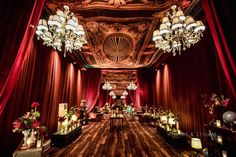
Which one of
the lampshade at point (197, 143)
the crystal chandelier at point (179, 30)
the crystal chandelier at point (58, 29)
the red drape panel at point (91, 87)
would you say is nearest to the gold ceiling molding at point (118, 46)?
the red drape panel at point (91, 87)

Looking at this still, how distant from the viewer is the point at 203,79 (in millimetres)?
3859

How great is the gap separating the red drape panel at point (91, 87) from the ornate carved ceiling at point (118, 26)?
145 centimetres

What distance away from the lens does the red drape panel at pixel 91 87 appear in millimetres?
9464

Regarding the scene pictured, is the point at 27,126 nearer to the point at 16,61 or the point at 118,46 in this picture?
the point at 16,61

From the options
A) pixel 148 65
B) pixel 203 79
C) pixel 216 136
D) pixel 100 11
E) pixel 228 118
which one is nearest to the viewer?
pixel 228 118

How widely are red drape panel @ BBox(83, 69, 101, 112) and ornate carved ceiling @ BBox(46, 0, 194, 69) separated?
145 centimetres

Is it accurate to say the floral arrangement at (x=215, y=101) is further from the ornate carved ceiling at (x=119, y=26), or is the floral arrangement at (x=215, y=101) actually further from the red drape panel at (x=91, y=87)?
the red drape panel at (x=91, y=87)

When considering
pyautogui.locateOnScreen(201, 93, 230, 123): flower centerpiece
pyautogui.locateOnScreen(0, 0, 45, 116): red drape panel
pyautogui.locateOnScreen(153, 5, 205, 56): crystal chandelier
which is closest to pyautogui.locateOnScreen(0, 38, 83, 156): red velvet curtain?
pyautogui.locateOnScreen(0, 0, 45, 116): red drape panel

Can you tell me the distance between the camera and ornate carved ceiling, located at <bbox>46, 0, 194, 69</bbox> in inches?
152

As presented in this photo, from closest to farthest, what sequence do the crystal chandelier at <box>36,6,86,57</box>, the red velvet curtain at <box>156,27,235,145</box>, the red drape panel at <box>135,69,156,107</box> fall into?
1. the crystal chandelier at <box>36,6,86,57</box>
2. the red velvet curtain at <box>156,27,235,145</box>
3. the red drape panel at <box>135,69,156,107</box>

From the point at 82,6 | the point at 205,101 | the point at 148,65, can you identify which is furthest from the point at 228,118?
the point at 148,65

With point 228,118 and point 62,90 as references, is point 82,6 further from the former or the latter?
point 228,118

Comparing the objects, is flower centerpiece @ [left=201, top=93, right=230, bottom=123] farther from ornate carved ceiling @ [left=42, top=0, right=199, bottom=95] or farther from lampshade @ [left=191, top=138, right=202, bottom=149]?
ornate carved ceiling @ [left=42, top=0, right=199, bottom=95]

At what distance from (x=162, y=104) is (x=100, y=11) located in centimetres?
600
